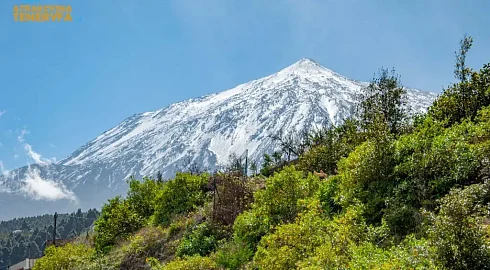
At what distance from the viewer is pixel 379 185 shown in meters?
11.2

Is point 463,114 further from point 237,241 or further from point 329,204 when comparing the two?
point 237,241

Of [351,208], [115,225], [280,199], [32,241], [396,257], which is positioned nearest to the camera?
[396,257]

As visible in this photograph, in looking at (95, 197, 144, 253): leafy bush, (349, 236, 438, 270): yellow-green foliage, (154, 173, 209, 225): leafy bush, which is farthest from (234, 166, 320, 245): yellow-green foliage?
(95, 197, 144, 253): leafy bush

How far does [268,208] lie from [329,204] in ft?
5.74

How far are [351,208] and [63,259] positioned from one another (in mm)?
13767

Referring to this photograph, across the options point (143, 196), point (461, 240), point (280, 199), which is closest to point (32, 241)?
point (143, 196)

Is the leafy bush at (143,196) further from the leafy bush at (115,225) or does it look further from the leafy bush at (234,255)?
the leafy bush at (234,255)

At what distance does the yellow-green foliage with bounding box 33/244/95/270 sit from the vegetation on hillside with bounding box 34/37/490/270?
1.7 inches

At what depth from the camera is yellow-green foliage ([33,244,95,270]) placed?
18562 mm

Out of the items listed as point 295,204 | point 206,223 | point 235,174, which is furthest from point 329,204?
point 235,174

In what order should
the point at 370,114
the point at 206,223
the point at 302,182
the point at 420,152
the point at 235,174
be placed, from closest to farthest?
the point at 420,152 → the point at 302,182 → the point at 206,223 → the point at 370,114 → the point at 235,174

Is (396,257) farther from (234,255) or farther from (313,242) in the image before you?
(234,255)

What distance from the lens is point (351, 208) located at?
379 inches

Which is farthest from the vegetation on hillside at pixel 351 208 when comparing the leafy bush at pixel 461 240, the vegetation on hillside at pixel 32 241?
the vegetation on hillside at pixel 32 241
